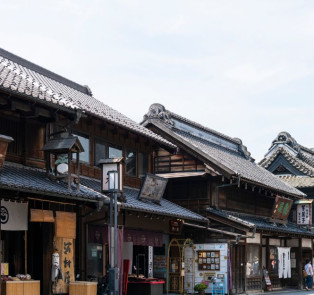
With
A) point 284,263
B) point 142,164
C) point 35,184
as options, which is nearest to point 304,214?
point 284,263

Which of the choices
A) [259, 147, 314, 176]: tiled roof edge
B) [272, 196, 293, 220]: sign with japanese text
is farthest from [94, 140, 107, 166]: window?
[259, 147, 314, 176]: tiled roof edge

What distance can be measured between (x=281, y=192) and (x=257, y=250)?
4200mm

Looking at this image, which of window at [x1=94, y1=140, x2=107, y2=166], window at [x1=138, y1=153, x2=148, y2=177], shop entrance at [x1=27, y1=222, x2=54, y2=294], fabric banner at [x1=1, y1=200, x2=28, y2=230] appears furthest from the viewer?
window at [x1=138, y1=153, x2=148, y2=177]

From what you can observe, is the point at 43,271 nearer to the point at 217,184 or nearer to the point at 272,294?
the point at 217,184

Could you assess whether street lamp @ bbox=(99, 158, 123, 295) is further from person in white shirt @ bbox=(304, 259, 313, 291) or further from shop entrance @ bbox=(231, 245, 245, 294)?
person in white shirt @ bbox=(304, 259, 313, 291)

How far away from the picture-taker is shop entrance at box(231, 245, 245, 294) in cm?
2923

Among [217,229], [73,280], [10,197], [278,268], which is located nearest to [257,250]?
[278,268]

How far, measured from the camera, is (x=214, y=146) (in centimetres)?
3656

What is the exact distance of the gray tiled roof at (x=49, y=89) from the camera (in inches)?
727

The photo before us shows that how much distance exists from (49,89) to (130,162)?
7.63 metres

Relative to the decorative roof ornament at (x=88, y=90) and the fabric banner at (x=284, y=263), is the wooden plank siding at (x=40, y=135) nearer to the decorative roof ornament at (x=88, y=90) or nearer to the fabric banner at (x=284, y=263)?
the decorative roof ornament at (x=88, y=90)

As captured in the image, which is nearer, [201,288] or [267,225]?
[201,288]

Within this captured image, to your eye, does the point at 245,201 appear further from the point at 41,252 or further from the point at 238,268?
the point at 41,252

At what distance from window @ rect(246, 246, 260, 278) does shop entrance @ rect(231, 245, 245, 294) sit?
104 centimetres
